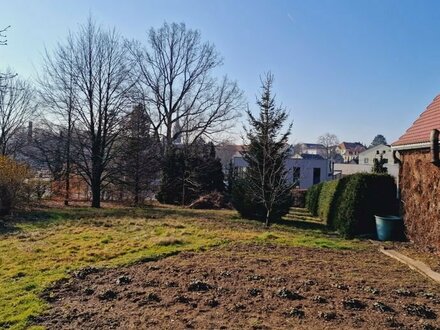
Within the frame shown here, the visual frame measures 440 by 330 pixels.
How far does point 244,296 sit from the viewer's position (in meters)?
4.36

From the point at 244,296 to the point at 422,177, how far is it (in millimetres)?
6765

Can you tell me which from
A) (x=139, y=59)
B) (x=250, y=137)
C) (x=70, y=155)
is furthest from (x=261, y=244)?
(x=139, y=59)

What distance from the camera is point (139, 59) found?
31.5m

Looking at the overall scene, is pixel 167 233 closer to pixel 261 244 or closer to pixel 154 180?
pixel 261 244

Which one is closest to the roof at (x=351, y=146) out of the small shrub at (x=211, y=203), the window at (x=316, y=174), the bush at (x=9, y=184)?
the window at (x=316, y=174)

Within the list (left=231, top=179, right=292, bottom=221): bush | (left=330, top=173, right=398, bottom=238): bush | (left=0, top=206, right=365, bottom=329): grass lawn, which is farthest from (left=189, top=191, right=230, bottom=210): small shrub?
(left=330, top=173, right=398, bottom=238): bush

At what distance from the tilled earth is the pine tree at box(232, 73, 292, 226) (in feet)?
23.0

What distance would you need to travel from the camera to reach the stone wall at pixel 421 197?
845cm

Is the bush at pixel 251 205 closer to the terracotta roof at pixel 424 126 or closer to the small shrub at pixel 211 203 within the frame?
the terracotta roof at pixel 424 126

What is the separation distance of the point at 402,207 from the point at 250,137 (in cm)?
586

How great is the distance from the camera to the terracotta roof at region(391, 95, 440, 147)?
931cm

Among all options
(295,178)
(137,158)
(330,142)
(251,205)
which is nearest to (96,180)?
(137,158)

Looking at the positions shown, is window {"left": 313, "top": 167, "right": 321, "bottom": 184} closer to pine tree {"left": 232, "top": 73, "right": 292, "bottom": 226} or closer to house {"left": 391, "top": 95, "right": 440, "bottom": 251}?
pine tree {"left": 232, "top": 73, "right": 292, "bottom": 226}

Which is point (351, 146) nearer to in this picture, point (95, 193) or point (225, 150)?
point (225, 150)
